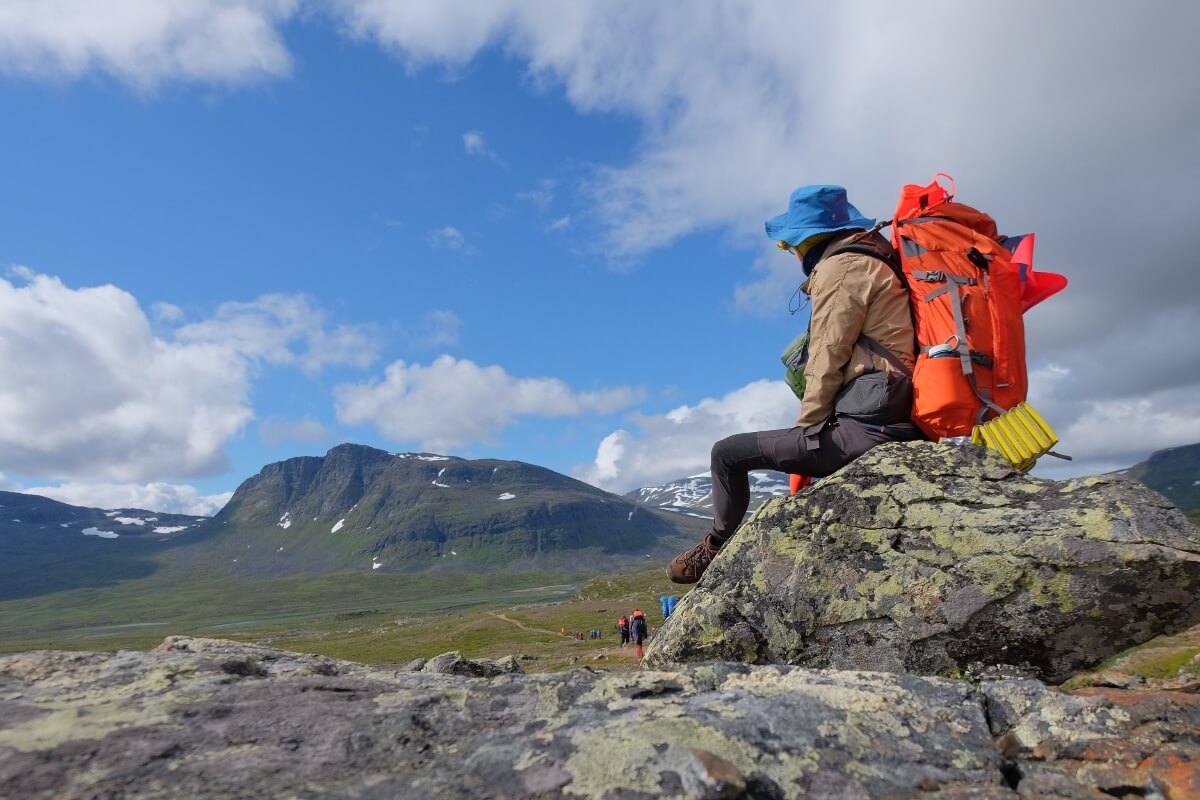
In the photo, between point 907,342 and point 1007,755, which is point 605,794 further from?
point 907,342

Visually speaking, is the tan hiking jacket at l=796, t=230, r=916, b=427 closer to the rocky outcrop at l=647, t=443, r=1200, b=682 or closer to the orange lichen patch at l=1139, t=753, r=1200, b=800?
the rocky outcrop at l=647, t=443, r=1200, b=682

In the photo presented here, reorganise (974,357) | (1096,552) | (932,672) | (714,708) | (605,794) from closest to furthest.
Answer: (605,794) < (714,708) < (1096,552) < (932,672) < (974,357)

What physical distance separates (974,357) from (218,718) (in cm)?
703

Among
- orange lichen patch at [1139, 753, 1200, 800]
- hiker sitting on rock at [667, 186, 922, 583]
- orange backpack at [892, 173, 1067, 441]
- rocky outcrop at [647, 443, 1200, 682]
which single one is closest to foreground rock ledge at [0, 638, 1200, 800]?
orange lichen patch at [1139, 753, 1200, 800]

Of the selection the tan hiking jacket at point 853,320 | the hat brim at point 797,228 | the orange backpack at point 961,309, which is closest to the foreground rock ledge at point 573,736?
the orange backpack at point 961,309

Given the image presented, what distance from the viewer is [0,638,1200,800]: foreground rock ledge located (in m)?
3.56

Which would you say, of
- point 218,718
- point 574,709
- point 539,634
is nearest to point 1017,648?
point 574,709

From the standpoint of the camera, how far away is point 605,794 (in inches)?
138

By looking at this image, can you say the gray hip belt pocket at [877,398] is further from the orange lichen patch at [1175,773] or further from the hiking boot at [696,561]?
the orange lichen patch at [1175,773]

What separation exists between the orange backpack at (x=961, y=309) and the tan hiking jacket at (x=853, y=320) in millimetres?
203

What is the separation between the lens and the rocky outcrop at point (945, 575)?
5785 mm

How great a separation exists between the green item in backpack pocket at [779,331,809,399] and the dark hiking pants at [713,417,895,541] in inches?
31.7

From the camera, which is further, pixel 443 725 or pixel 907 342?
pixel 907 342

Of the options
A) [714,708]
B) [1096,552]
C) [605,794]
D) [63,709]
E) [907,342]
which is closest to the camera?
[605,794]
